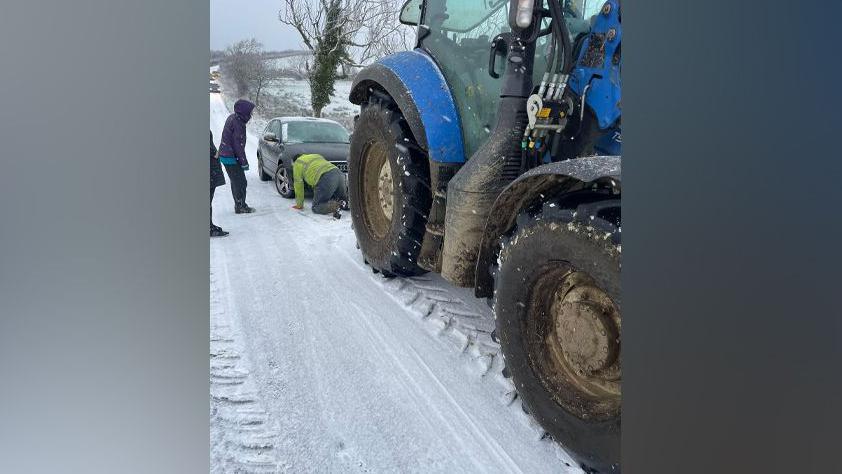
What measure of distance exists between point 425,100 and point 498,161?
94cm

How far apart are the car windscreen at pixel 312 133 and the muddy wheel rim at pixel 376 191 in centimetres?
416

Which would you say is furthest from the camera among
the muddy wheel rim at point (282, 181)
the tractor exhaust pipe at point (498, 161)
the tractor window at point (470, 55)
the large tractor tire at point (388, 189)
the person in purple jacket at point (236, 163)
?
the muddy wheel rim at point (282, 181)

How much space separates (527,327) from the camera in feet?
6.93

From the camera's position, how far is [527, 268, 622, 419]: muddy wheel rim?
5.82 ft

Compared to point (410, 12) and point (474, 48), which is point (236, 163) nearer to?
point (410, 12)

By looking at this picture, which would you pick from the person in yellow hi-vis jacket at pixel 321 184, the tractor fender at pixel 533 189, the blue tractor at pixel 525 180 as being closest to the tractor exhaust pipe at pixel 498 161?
the blue tractor at pixel 525 180

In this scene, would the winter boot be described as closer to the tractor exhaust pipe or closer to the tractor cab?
the tractor cab

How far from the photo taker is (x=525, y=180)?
7.03 feet

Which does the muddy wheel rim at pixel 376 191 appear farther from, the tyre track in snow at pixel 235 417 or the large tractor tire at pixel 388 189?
the tyre track in snow at pixel 235 417

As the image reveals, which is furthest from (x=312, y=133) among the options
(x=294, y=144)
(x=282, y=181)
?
(x=282, y=181)

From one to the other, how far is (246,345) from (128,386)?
215cm

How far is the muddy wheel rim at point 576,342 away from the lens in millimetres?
1773

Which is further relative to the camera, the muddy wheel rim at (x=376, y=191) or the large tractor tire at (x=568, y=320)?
the muddy wheel rim at (x=376, y=191)

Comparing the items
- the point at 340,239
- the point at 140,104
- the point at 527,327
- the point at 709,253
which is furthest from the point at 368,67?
the point at 709,253
